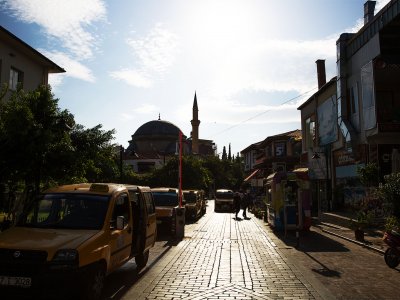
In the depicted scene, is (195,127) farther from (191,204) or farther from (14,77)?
(14,77)

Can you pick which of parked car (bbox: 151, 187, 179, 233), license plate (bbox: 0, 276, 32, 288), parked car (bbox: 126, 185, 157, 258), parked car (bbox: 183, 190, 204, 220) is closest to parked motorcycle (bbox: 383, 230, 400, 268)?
parked car (bbox: 126, 185, 157, 258)

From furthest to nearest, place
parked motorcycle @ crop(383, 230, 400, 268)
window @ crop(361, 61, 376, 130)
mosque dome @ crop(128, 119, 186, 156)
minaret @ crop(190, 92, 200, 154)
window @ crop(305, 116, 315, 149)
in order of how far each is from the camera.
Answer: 1. mosque dome @ crop(128, 119, 186, 156)
2. minaret @ crop(190, 92, 200, 154)
3. window @ crop(305, 116, 315, 149)
4. window @ crop(361, 61, 376, 130)
5. parked motorcycle @ crop(383, 230, 400, 268)

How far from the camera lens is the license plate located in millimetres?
5902

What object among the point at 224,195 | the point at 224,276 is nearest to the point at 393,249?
the point at 224,276

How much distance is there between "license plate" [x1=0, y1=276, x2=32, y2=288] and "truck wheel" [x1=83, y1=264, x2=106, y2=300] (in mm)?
778

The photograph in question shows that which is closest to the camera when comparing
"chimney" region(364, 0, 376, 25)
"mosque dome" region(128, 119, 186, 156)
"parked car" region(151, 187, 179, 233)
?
"parked car" region(151, 187, 179, 233)

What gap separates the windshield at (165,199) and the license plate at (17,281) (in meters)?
13.5

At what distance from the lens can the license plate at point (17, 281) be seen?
5.90 meters

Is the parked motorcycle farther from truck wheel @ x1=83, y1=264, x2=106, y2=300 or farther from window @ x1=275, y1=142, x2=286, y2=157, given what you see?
window @ x1=275, y1=142, x2=286, y2=157

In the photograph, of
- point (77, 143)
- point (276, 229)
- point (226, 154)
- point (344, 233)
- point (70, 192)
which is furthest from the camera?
point (226, 154)

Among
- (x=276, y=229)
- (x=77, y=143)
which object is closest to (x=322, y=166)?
(x=276, y=229)

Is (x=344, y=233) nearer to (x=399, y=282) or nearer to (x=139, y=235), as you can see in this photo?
(x=399, y=282)

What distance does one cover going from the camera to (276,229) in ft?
62.8

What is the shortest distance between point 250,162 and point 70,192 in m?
64.0
